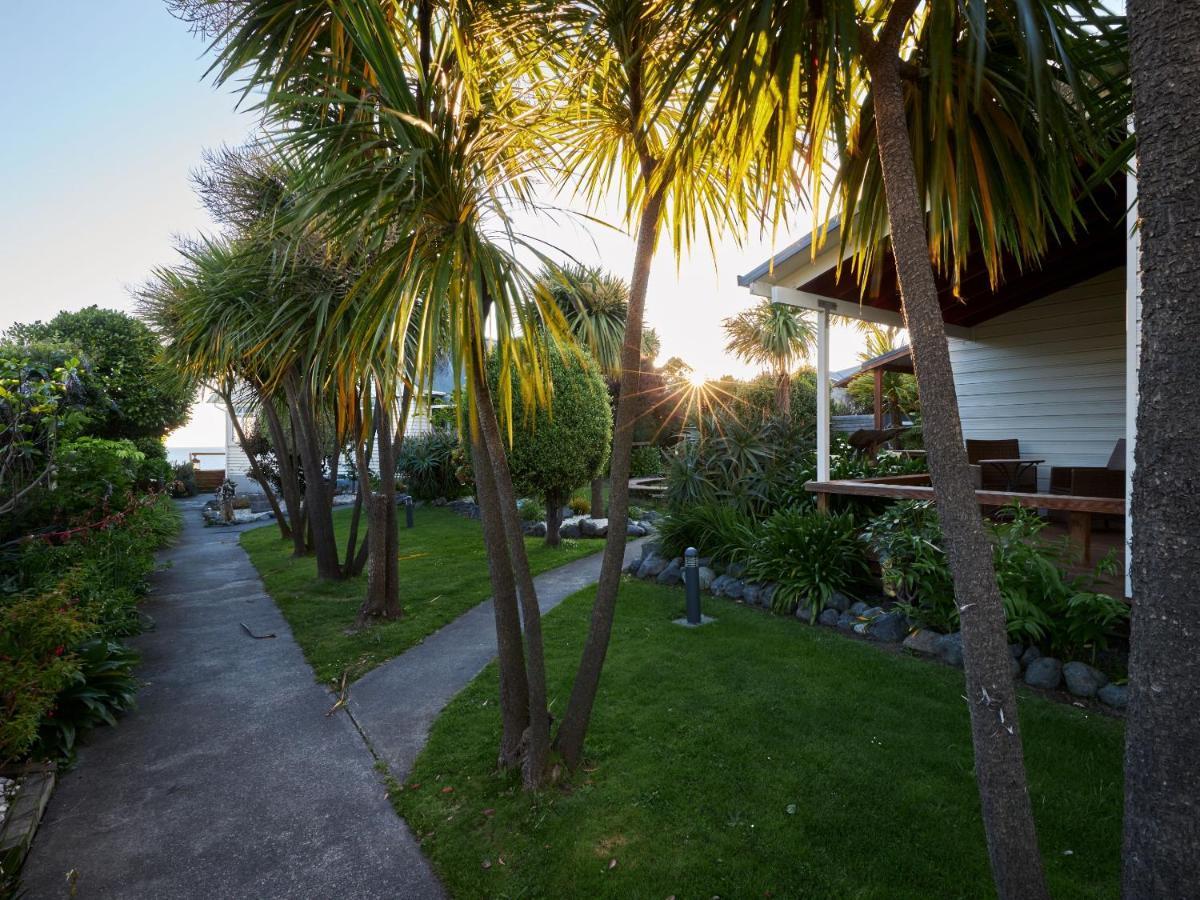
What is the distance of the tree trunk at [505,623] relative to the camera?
3.52 metres

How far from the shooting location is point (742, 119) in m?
2.31

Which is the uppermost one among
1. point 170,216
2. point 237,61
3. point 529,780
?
point 170,216

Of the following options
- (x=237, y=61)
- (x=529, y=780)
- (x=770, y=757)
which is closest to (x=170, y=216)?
(x=237, y=61)

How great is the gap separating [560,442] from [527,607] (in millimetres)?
7252

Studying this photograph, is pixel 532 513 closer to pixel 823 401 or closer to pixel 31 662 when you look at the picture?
pixel 823 401

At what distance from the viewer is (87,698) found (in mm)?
4410

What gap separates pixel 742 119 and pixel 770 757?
3224mm

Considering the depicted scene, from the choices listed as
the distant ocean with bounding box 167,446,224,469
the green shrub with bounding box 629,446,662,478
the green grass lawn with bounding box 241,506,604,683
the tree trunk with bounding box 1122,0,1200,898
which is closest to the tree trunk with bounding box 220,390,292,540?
the green grass lawn with bounding box 241,506,604,683

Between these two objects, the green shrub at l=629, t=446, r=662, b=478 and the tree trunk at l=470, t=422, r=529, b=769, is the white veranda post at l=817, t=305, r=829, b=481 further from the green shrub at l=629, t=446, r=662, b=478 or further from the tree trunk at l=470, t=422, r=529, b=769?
the green shrub at l=629, t=446, r=662, b=478

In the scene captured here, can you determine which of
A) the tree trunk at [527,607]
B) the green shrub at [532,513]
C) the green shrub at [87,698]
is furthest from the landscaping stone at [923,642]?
the green shrub at [532,513]

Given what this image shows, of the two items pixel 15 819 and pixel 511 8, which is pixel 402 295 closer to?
pixel 511 8

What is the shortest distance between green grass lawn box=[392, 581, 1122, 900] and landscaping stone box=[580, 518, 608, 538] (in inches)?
295

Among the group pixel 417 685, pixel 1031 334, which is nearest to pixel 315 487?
pixel 417 685

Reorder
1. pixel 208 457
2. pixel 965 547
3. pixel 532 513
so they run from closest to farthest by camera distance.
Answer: pixel 965 547 → pixel 532 513 → pixel 208 457
